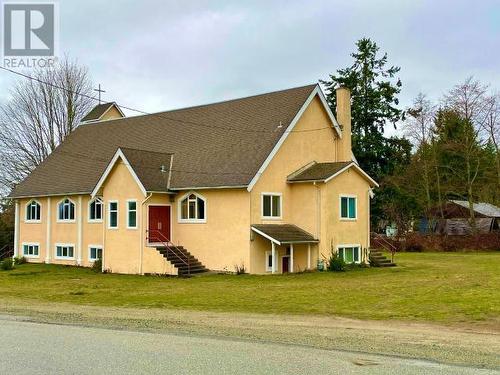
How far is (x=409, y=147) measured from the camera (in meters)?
58.2

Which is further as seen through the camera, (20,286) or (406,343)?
(20,286)

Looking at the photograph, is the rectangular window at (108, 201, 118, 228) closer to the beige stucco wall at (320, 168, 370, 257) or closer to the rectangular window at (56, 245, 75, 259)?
the rectangular window at (56, 245, 75, 259)

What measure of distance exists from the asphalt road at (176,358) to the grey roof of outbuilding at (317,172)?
1977 centimetres

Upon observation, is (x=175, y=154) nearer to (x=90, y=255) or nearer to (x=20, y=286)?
(x=90, y=255)

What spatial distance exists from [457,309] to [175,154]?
21388mm

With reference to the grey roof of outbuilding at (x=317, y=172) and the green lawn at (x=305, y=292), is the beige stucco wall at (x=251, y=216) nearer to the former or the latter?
the grey roof of outbuilding at (x=317, y=172)

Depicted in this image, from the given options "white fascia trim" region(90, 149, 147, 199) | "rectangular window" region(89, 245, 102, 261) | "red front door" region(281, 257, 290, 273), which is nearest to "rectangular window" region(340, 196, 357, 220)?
"red front door" region(281, 257, 290, 273)

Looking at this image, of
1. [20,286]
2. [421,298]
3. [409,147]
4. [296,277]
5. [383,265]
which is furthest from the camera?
[409,147]

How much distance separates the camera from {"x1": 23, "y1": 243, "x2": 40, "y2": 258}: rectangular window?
40.5 m

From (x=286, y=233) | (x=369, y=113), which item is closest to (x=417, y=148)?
(x=369, y=113)

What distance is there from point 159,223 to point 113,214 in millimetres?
2917

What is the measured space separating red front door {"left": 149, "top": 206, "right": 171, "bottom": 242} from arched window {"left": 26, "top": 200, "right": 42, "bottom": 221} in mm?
12361

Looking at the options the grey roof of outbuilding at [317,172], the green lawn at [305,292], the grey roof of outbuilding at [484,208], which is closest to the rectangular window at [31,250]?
the green lawn at [305,292]

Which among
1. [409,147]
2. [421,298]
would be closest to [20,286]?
[421,298]
